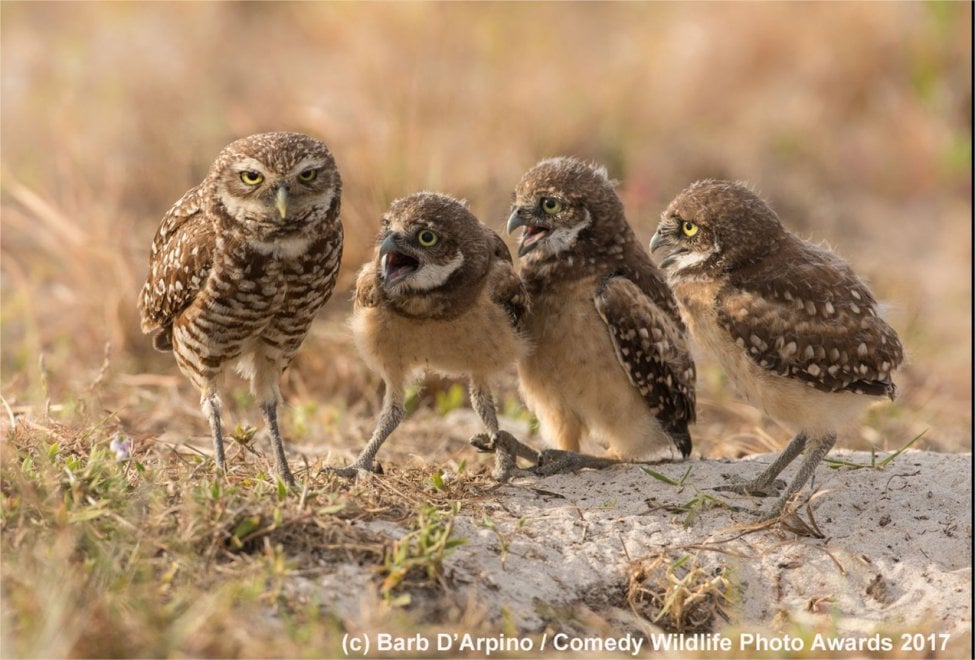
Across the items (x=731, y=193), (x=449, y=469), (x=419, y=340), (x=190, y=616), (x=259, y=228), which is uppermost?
(x=731, y=193)

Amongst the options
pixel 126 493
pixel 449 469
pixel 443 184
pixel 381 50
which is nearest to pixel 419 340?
pixel 449 469

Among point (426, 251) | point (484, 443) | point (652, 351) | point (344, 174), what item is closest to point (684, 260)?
point (652, 351)

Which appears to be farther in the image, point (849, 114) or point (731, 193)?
point (849, 114)

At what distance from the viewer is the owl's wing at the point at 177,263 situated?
4480mm

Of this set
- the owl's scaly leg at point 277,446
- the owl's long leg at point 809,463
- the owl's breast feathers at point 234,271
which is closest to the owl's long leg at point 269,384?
the owl's scaly leg at point 277,446

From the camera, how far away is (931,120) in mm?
11297

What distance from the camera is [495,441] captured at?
197 inches

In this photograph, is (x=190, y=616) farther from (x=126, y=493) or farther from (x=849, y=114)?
(x=849, y=114)

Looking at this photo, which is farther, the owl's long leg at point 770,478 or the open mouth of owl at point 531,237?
the open mouth of owl at point 531,237

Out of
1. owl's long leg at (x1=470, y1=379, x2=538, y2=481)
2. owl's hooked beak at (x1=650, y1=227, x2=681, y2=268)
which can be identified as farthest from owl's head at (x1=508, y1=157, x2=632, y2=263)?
owl's long leg at (x1=470, y1=379, x2=538, y2=481)

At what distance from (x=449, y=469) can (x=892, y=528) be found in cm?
179

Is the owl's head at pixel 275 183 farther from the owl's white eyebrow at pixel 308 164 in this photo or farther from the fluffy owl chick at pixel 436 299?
the fluffy owl chick at pixel 436 299

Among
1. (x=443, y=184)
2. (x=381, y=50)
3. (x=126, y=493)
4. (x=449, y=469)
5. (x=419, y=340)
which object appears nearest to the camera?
(x=126, y=493)

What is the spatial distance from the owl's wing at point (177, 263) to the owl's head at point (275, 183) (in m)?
0.16
